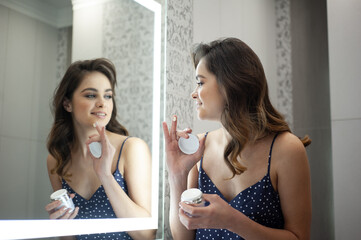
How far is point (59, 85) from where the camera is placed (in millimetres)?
978

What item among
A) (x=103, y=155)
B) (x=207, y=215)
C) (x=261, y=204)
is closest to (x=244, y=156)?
(x=261, y=204)

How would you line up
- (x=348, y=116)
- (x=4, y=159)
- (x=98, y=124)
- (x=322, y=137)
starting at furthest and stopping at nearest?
(x=322, y=137)
(x=348, y=116)
(x=98, y=124)
(x=4, y=159)

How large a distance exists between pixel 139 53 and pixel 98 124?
311 millimetres

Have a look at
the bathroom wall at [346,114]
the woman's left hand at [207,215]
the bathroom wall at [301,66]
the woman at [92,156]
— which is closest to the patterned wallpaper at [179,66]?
the woman at [92,156]

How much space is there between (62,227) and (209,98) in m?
0.53

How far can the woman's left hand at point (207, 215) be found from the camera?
910mm

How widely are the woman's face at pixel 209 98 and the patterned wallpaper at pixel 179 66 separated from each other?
26 cm

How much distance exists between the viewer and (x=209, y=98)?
1.16 meters

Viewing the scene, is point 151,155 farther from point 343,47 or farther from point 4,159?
point 343,47

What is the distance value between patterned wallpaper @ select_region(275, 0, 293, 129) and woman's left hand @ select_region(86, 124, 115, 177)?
51.9 inches

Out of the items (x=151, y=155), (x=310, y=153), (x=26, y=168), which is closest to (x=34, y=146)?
(x=26, y=168)

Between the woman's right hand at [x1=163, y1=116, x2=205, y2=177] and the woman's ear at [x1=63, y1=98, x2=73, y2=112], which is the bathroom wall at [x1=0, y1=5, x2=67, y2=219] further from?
the woman's right hand at [x1=163, y1=116, x2=205, y2=177]

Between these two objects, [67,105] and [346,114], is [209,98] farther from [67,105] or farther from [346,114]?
[346,114]

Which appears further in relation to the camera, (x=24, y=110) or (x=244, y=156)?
(x=244, y=156)
